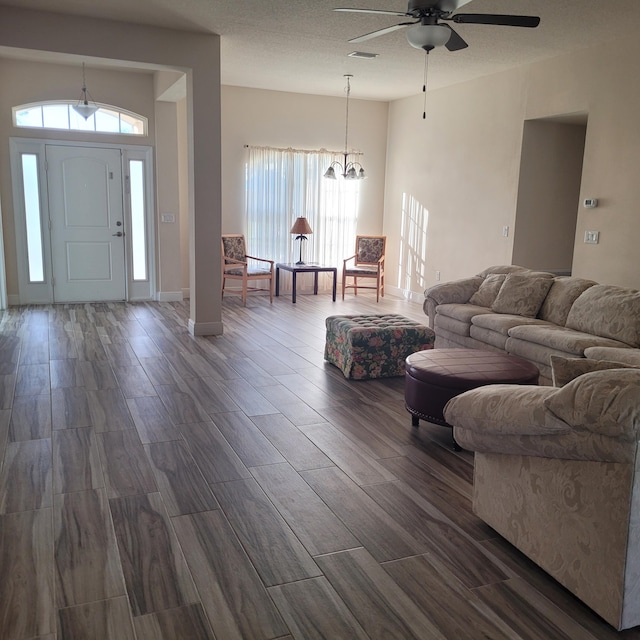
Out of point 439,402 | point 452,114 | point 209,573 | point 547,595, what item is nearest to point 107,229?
point 452,114

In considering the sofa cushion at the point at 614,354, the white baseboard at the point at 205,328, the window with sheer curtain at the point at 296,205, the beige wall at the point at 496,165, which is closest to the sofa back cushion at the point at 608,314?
the sofa cushion at the point at 614,354

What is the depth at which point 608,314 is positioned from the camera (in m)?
4.57

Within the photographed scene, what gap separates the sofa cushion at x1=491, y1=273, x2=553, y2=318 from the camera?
5387 mm

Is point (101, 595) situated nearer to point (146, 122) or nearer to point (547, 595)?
point (547, 595)

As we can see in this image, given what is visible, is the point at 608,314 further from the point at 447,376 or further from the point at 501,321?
the point at 447,376

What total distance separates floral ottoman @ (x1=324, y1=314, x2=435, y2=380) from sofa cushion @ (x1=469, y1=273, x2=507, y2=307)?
1.08m

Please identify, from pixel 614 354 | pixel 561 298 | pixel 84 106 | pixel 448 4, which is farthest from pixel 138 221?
pixel 614 354

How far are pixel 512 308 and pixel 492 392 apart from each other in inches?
127

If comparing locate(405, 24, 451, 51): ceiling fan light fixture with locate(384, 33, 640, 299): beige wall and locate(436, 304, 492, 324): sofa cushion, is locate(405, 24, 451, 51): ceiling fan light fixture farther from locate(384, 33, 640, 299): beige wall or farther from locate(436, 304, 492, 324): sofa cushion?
locate(384, 33, 640, 299): beige wall

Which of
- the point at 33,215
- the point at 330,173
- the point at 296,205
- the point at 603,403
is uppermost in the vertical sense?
the point at 330,173

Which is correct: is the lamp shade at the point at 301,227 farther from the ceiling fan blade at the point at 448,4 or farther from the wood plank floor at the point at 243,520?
the ceiling fan blade at the point at 448,4

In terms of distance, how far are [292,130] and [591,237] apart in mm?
4911

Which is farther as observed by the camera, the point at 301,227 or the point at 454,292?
the point at 301,227

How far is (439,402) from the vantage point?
365cm
